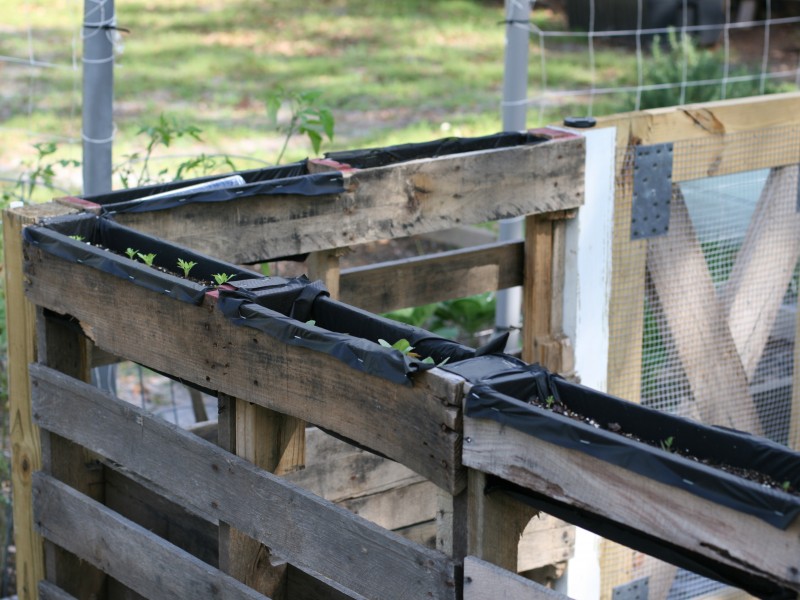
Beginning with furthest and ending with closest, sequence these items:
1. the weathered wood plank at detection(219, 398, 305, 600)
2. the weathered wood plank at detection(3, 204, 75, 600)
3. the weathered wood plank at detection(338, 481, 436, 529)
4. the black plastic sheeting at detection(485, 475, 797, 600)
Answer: the weathered wood plank at detection(338, 481, 436, 529) < the weathered wood plank at detection(3, 204, 75, 600) < the weathered wood plank at detection(219, 398, 305, 600) < the black plastic sheeting at detection(485, 475, 797, 600)

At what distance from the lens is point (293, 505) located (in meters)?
2.57

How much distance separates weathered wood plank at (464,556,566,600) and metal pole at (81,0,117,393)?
2327 mm

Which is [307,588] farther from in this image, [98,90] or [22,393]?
[98,90]

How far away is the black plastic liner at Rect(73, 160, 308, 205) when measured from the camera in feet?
11.3

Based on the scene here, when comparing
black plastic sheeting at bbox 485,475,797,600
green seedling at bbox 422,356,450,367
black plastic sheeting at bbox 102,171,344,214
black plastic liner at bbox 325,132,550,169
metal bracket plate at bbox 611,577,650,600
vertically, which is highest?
black plastic liner at bbox 325,132,550,169

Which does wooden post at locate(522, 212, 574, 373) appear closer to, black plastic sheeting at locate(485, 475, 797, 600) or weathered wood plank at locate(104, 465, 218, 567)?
weathered wood plank at locate(104, 465, 218, 567)

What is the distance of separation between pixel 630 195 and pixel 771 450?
2.45 meters

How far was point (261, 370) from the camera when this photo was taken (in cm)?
261

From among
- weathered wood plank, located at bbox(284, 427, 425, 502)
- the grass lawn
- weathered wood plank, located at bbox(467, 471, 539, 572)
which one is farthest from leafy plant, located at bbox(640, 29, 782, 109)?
weathered wood plank, located at bbox(467, 471, 539, 572)

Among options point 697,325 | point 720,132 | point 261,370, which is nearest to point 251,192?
point 261,370

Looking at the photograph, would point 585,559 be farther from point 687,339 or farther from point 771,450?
point 771,450

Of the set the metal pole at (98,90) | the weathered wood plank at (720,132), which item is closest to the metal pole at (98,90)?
the metal pole at (98,90)

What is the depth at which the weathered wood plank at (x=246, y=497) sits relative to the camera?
2.39m

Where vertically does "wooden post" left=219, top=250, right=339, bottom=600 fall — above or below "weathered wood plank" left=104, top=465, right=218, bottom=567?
above
